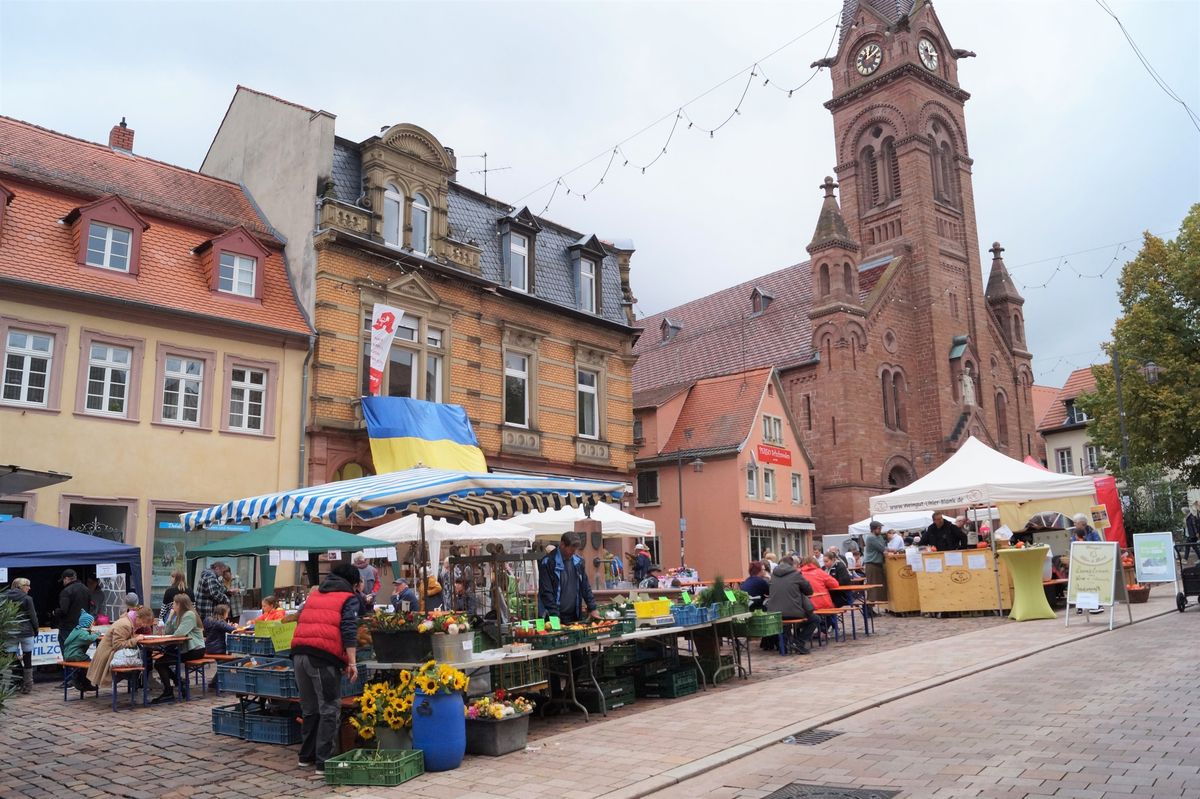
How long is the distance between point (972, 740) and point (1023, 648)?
602cm

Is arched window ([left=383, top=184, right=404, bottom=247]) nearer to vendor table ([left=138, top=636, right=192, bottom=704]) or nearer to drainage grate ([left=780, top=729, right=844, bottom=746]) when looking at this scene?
vendor table ([left=138, top=636, right=192, bottom=704])

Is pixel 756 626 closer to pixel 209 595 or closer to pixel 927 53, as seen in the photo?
pixel 209 595

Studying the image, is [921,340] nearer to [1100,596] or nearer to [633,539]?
[633,539]

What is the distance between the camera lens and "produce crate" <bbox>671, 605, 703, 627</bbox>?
441 inches

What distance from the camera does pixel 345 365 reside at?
20.6 metres

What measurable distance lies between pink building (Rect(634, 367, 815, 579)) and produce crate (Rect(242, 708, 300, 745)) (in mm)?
24422

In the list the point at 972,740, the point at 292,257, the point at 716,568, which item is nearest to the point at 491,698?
the point at 972,740

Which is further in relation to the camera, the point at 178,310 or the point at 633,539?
the point at 633,539

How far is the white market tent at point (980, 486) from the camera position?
18.0 metres

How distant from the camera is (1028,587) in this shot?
16.6 metres

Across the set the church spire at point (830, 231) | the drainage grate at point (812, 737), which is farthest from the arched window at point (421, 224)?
the church spire at point (830, 231)

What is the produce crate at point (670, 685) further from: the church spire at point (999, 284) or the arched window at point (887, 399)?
the church spire at point (999, 284)

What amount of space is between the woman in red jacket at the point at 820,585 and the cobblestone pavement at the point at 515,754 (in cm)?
249

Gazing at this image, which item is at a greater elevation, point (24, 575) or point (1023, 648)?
point (24, 575)
